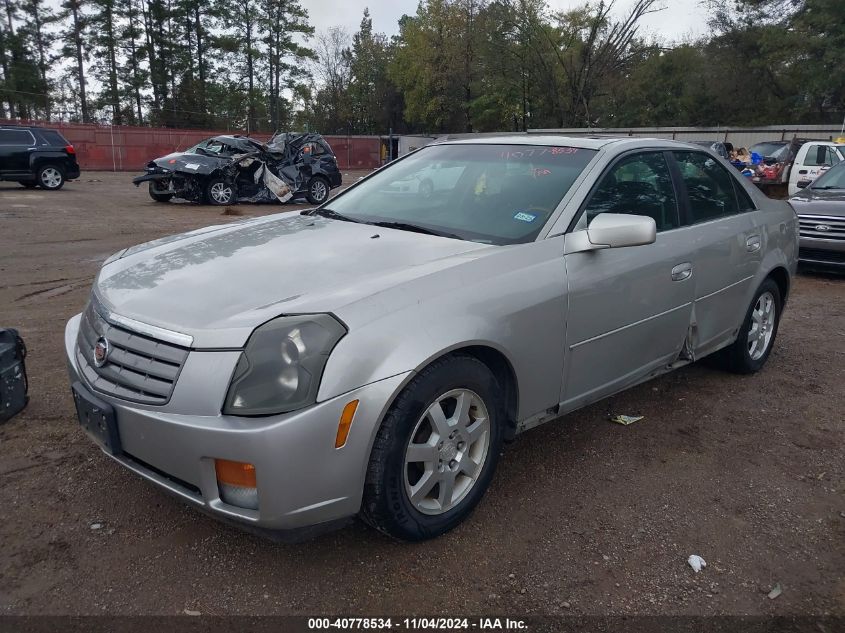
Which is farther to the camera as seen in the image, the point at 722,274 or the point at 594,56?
the point at 594,56

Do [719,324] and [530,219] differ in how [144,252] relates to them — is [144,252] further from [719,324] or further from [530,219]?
[719,324]

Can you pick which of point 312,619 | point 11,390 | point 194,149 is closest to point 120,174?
point 194,149

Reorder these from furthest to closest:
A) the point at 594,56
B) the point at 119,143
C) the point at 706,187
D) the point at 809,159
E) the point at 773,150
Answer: the point at 594,56 → the point at 119,143 → the point at 773,150 → the point at 809,159 → the point at 706,187

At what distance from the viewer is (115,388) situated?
2391mm

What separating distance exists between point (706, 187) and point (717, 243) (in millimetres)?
415

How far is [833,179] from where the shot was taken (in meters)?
9.34

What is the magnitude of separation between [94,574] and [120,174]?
29.3 metres

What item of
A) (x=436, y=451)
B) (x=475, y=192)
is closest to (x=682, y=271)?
(x=475, y=192)

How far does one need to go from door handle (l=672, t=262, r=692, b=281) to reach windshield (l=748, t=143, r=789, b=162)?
56.0ft

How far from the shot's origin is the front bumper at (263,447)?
2.11 meters

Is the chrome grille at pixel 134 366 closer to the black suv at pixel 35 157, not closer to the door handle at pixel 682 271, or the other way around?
the door handle at pixel 682 271

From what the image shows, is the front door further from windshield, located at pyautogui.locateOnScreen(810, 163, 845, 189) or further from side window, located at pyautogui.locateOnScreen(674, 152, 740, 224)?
windshield, located at pyautogui.locateOnScreen(810, 163, 845, 189)

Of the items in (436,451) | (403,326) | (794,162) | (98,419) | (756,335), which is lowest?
(756,335)

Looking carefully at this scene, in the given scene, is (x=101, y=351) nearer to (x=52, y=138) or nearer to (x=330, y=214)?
(x=330, y=214)
